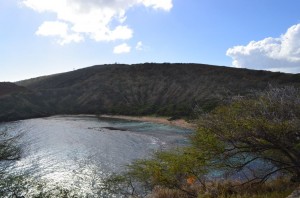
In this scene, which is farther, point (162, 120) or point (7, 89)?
point (7, 89)

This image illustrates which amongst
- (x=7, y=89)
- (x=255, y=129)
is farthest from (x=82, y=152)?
(x=7, y=89)

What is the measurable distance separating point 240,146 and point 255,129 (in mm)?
2425

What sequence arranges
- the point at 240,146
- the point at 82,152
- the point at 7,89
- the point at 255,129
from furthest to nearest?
A: the point at 7,89 < the point at 82,152 < the point at 240,146 < the point at 255,129

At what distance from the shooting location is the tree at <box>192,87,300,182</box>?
1941 centimetres

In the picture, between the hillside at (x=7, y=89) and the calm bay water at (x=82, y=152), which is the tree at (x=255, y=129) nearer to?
the calm bay water at (x=82, y=152)

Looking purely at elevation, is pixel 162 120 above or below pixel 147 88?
below

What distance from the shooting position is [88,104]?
5576 inches

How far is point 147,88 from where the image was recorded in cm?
14838

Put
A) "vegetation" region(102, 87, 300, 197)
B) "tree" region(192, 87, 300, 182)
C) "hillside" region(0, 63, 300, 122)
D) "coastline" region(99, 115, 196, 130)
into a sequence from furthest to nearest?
1. "hillside" region(0, 63, 300, 122)
2. "coastline" region(99, 115, 196, 130)
3. "vegetation" region(102, 87, 300, 197)
4. "tree" region(192, 87, 300, 182)

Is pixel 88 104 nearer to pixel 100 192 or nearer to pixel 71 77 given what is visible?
pixel 71 77

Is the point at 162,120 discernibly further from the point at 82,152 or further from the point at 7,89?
the point at 7,89

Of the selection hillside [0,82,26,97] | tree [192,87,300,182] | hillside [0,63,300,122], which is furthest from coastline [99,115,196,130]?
tree [192,87,300,182]

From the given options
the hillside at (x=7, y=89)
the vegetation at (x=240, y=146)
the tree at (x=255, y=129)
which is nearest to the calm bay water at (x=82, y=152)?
the vegetation at (x=240, y=146)

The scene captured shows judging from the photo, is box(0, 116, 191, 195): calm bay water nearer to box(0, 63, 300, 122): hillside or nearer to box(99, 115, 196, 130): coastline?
box(99, 115, 196, 130): coastline
